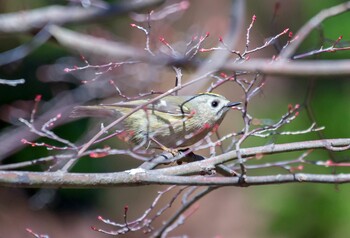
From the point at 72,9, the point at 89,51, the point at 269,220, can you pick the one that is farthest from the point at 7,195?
the point at 89,51

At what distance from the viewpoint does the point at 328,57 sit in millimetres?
5422

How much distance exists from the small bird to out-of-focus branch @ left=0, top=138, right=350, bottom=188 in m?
0.78

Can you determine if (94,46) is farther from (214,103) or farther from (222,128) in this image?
(222,128)

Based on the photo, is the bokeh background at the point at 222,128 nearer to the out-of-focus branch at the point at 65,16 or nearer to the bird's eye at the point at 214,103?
the out-of-focus branch at the point at 65,16

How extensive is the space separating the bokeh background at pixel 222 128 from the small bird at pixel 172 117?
6.8 inches

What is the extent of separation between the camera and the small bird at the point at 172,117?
321 cm

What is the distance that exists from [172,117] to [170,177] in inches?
42.2

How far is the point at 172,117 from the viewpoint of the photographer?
330 cm

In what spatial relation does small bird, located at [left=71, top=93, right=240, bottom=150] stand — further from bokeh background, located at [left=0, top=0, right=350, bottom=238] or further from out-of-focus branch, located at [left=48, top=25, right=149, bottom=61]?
out-of-focus branch, located at [left=48, top=25, right=149, bottom=61]

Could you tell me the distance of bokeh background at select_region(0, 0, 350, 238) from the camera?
4.64 metres

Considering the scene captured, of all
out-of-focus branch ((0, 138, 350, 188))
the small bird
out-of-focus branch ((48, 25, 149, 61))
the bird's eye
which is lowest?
out-of-focus branch ((0, 138, 350, 188))

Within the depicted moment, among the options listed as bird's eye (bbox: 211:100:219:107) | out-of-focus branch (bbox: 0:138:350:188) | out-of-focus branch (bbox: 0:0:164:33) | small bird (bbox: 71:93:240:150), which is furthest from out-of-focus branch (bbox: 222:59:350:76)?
out-of-focus branch (bbox: 0:0:164:33)

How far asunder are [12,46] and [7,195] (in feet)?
5.54

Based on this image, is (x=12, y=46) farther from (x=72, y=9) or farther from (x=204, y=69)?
(x=204, y=69)
